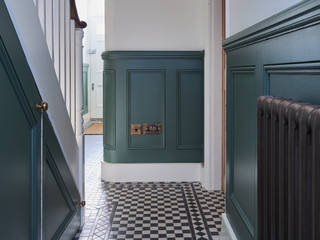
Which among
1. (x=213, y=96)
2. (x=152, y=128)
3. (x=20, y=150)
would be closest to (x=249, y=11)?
(x=20, y=150)

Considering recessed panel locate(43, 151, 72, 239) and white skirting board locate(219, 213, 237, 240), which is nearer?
recessed panel locate(43, 151, 72, 239)

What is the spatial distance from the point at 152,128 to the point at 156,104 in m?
0.28

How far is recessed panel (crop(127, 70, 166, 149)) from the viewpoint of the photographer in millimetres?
4809

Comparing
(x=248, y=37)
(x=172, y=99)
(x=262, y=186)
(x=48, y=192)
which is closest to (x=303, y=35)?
(x=262, y=186)

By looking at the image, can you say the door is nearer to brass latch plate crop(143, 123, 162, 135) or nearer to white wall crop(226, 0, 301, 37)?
brass latch plate crop(143, 123, 162, 135)

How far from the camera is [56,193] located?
2.55m

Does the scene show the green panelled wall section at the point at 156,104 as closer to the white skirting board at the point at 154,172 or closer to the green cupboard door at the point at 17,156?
the white skirting board at the point at 154,172

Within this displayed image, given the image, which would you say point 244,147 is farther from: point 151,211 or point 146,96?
point 146,96

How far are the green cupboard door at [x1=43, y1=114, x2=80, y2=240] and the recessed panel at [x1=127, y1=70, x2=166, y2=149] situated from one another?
1.84 metres

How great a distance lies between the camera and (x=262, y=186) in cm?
155

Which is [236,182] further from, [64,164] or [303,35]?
[303,35]

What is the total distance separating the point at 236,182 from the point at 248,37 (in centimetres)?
89

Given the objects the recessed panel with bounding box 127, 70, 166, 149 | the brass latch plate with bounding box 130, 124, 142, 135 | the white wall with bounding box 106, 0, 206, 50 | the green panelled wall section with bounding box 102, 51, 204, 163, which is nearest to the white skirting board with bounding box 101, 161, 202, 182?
the green panelled wall section with bounding box 102, 51, 204, 163

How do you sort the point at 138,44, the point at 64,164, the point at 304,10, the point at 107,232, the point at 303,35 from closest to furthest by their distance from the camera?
1. the point at 304,10
2. the point at 303,35
3. the point at 64,164
4. the point at 107,232
5. the point at 138,44
